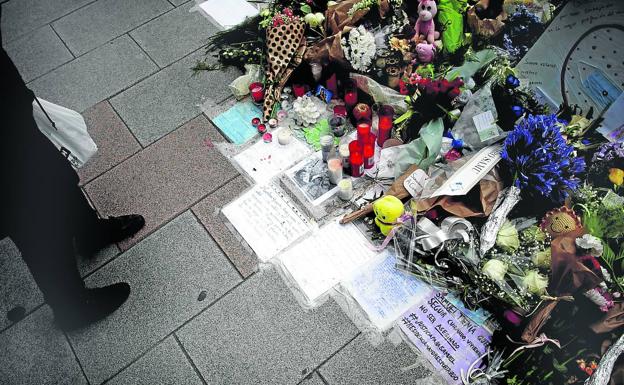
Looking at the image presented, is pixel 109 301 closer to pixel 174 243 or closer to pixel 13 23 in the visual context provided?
pixel 174 243

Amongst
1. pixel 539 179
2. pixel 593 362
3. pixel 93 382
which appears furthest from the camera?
pixel 93 382

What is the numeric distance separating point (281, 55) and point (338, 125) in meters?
0.74

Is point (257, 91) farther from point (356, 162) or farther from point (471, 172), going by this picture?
point (471, 172)

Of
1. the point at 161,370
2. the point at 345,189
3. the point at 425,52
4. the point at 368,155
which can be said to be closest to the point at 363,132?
the point at 368,155

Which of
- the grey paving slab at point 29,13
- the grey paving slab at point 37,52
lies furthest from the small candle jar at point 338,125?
the grey paving slab at point 29,13

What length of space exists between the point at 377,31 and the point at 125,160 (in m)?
2.22

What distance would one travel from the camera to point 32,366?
274cm

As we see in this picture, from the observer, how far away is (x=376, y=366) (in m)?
2.59

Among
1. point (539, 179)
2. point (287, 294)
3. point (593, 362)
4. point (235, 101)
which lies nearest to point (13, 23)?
point (235, 101)

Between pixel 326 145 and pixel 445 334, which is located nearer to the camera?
pixel 445 334

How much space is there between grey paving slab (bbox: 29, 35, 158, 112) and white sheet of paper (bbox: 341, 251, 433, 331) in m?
2.66

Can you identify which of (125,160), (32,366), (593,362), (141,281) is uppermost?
(593,362)

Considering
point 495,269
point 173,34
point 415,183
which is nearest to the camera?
point 495,269

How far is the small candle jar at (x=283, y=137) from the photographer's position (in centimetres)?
341
